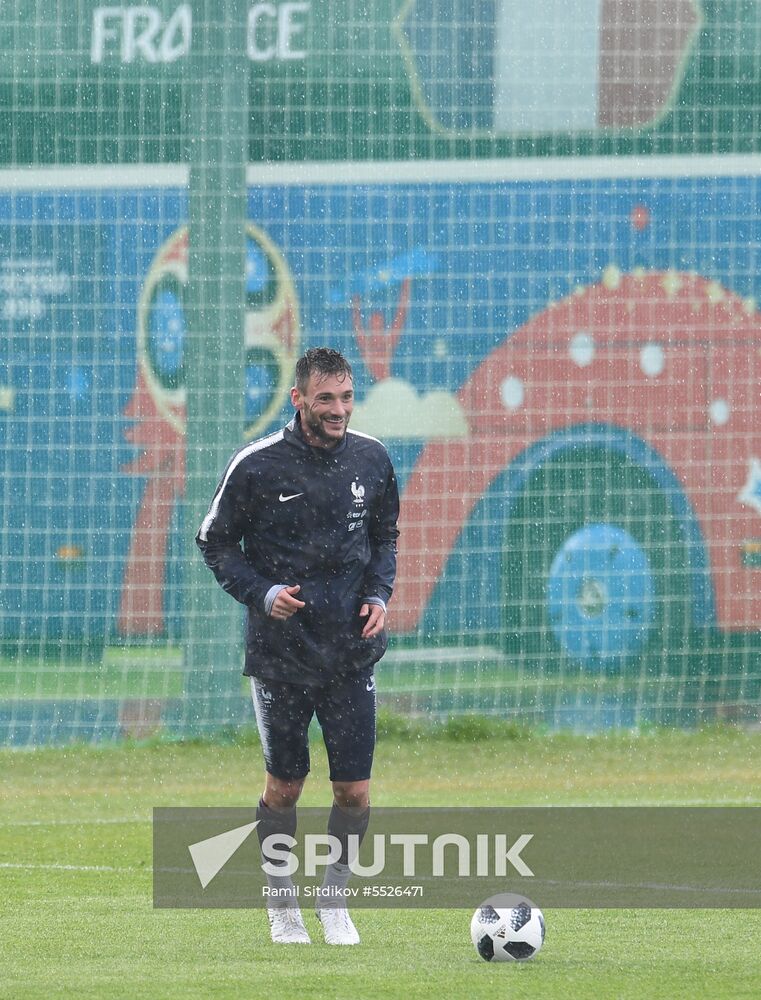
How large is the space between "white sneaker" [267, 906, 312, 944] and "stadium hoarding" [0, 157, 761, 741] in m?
5.22

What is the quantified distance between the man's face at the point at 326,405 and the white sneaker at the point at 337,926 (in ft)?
4.93

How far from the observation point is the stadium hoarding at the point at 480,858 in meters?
7.28

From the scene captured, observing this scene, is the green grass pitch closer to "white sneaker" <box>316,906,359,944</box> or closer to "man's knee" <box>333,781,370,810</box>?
"white sneaker" <box>316,906,359,944</box>

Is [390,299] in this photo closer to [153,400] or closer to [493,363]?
[493,363]

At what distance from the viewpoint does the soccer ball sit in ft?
18.7

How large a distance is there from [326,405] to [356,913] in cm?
204

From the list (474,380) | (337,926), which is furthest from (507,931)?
(474,380)

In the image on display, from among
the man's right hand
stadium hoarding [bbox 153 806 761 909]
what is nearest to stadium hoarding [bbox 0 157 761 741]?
stadium hoarding [bbox 153 806 761 909]

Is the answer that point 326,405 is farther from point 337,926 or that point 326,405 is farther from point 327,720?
point 337,926

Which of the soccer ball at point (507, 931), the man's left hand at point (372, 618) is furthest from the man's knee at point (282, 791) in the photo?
the soccer ball at point (507, 931)

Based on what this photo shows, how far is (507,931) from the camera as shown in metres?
5.71

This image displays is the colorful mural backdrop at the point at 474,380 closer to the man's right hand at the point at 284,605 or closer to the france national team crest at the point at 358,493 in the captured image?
the france national team crest at the point at 358,493

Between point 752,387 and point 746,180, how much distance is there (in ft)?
4.05

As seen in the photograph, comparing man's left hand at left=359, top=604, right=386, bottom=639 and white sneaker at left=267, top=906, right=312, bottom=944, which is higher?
man's left hand at left=359, top=604, right=386, bottom=639
